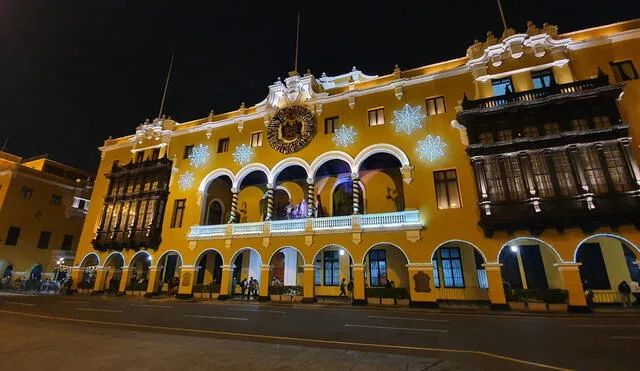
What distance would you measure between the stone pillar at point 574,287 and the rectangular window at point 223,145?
26.9 meters

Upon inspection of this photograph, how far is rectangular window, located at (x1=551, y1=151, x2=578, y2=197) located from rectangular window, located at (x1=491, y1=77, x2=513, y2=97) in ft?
19.3

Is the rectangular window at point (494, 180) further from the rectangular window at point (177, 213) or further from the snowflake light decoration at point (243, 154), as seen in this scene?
the rectangular window at point (177, 213)

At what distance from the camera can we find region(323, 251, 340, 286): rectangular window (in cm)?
2592

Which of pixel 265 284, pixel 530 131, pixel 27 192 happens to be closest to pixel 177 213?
pixel 265 284

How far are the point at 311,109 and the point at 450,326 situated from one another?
19.8m

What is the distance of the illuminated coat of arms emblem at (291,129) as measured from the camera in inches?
989

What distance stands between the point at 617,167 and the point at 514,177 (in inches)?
194

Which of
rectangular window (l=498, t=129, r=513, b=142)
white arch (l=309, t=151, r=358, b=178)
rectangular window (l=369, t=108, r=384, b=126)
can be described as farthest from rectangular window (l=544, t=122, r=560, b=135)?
white arch (l=309, t=151, r=358, b=178)

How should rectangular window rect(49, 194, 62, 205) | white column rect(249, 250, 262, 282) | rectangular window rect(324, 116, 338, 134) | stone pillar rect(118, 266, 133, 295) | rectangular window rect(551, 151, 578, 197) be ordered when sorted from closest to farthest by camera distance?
rectangular window rect(551, 151, 578, 197) < rectangular window rect(324, 116, 338, 134) < stone pillar rect(118, 266, 133, 295) < white column rect(249, 250, 262, 282) < rectangular window rect(49, 194, 62, 205)

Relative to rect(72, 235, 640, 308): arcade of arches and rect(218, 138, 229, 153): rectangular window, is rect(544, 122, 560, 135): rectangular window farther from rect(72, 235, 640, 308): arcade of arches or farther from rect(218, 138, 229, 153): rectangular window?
rect(218, 138, 229, 153): rectangular window

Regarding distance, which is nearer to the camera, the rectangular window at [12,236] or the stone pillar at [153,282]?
the stone pillar at [153,282]

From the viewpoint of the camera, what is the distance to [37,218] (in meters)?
36.6

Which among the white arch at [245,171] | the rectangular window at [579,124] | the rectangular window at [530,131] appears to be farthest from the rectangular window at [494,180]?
the white arch at [245,171]

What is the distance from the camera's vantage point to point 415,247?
63.3 ft
